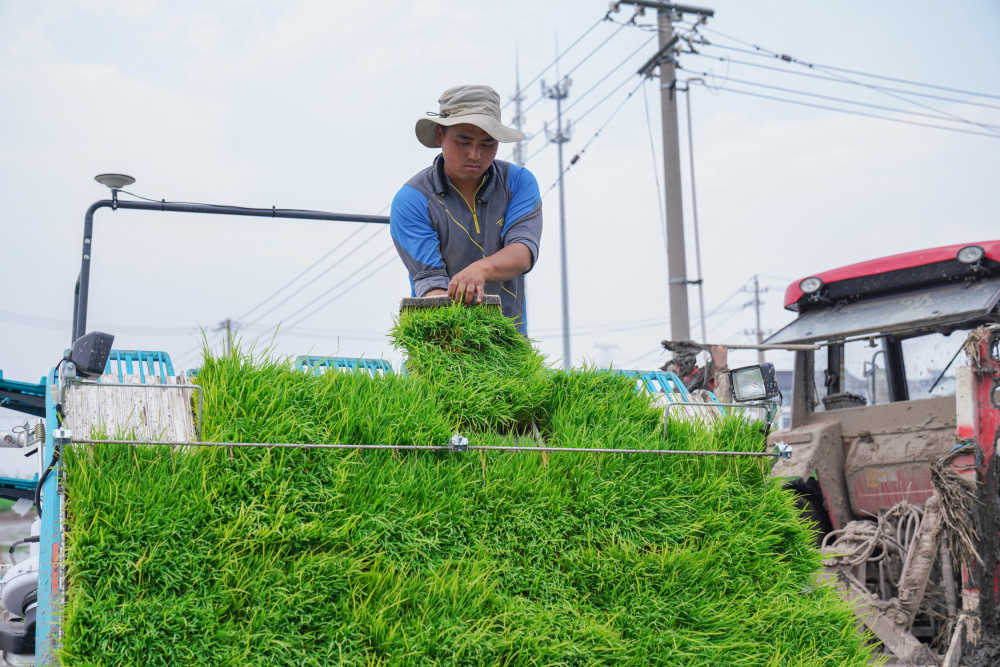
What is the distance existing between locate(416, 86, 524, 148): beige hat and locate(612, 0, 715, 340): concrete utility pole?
7.94m

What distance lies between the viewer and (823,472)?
6.80m

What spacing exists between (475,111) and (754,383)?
1410 millimetres

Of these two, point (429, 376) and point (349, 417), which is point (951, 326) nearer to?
point (429, 376)

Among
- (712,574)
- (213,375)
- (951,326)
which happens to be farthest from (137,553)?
(951,326)

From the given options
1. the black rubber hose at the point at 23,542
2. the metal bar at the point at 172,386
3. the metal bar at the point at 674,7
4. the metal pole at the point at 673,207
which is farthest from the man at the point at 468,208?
the metal bar at the point at 674,7

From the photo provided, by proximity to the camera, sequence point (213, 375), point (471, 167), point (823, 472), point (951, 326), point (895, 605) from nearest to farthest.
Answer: point (213, 375) → point (471, 167) → point (895, 605) → point (951, 326) → point (823, 472)

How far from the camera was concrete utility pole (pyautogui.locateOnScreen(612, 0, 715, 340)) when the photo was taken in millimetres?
11562

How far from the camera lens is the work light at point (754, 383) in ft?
9.26

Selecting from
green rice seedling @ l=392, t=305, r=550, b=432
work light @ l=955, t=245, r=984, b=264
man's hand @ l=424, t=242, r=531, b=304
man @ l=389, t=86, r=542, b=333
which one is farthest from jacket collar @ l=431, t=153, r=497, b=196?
work light @ l=955, t=245, r=984, b=264

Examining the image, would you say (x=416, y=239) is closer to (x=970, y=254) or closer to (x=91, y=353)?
(x=91, y=353)

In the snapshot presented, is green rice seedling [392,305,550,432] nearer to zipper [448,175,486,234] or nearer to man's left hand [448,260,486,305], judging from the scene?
man's left hand [448,260,486,305]

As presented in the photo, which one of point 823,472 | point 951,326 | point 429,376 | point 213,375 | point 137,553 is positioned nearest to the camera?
point 137,553

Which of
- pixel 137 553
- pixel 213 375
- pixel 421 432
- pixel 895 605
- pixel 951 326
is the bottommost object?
pixel 895 605

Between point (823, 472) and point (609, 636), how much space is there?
201 inches
